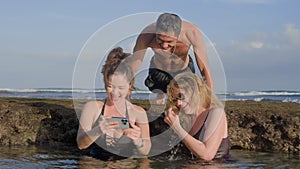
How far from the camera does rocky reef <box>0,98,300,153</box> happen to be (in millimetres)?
9234

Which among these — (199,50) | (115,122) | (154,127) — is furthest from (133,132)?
(199,50)

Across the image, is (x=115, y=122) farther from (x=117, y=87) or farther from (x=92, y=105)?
(x=92, y=105)

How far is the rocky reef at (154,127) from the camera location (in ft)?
30.3

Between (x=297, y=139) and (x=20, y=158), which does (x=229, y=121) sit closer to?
(x=297, y=139)

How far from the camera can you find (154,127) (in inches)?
357

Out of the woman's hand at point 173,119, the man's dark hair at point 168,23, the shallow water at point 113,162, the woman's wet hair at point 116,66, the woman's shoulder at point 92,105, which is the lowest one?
the shallow water at point 113,162

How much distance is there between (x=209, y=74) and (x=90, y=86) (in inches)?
88.5

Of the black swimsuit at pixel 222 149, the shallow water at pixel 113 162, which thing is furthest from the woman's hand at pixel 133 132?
the black swimsuit at pixel 222 149

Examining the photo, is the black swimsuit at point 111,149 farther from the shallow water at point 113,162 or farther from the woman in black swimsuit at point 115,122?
the shallow water at point 113,162

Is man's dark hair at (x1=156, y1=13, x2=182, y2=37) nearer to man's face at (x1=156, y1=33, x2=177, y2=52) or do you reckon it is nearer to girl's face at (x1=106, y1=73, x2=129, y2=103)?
man's face at (x1=156, y1=33, x2=177, y2=52)

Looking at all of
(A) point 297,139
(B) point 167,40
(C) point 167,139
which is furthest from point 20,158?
(A) point 297,139

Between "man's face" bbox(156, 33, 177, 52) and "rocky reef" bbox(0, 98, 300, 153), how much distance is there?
133 centimetres

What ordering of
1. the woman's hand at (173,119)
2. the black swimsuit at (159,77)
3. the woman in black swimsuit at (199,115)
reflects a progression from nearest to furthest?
1. the woman's hand at (173,119)
2. the woman in black swimsuit at (199,115)
3. the black swimsuit at (159,77)

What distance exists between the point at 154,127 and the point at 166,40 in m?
1.78
